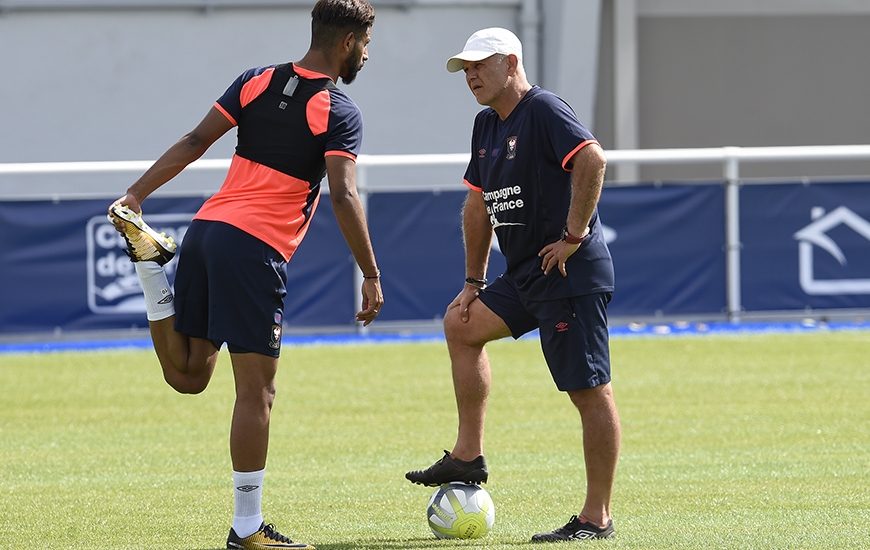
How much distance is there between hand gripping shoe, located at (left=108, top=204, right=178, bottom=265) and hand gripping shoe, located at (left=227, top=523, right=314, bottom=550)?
48.5 inches

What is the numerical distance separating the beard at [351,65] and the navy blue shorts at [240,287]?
0.82 meters

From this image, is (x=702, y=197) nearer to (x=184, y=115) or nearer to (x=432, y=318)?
(x=432, y=318)

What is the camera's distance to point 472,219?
19.7 ft

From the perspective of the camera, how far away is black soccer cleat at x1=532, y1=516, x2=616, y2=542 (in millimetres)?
5371

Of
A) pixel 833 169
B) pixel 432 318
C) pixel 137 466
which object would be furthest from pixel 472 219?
pixel 833 169

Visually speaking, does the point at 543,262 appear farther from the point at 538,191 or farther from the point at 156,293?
the point at 156,293

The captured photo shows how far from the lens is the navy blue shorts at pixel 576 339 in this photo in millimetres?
5441

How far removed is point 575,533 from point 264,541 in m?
1.29

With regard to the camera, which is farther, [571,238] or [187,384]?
[187,384]

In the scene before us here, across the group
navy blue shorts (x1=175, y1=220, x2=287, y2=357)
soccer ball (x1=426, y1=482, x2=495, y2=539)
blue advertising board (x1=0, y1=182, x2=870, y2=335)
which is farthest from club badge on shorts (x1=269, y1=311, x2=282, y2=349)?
blue advertising board (x1=0, y1=182, x2=870, y2=335)

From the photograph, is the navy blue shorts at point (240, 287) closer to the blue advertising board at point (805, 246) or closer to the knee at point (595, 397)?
the knee at point (595, 397)

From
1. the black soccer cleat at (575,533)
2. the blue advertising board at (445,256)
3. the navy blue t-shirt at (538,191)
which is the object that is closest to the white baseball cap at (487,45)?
the navy blue t-shirt at (538,191)

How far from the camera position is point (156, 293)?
18.1ft

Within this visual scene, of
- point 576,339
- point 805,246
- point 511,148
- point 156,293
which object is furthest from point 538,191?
point 805,246
